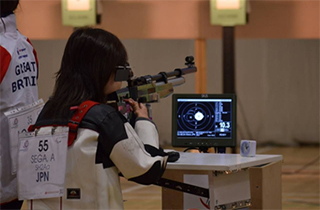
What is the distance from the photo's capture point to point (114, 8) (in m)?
7.41

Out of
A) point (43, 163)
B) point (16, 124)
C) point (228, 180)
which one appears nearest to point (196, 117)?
point (228, 180)

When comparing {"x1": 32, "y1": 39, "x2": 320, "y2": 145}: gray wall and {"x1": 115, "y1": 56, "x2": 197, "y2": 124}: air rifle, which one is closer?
{"x1": 115, "y1": 56, "x2": 197, "y2": 124}: air rifle

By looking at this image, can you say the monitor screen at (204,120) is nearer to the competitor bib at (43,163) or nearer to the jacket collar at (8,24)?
the jacket collar at (8,24)

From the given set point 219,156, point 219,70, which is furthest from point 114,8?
point 219,156

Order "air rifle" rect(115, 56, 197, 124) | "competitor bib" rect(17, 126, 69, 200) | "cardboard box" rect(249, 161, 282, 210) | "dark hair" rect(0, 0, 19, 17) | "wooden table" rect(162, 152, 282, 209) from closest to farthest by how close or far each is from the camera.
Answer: "competitor bib" rect(17, 126, 69, 200) → "air rifle" rect(115, 56, 197, 124) → "dark hair" rect(0, 0, 19, 17) → "wooden table" rect(162, 152, 282, 209) → "cardboard box" rect(249, 161, 282, 210)

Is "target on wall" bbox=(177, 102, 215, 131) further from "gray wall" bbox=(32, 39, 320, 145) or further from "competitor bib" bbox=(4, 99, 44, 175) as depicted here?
"gray wall" bbox=(32, 39, 320, 145)

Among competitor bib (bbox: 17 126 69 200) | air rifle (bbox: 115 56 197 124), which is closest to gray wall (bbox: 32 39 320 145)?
air rifle (bbox: 115 56 197 124)

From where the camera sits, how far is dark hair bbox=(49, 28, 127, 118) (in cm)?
195

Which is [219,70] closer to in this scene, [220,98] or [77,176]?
[220,98]

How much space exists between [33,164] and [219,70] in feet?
21.0

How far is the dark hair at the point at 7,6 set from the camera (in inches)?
83.3

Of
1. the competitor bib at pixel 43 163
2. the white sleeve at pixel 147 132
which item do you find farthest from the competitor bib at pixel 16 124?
the white sleeve at pixel 147 132

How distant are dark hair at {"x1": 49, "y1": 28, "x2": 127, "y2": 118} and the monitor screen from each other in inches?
53.6

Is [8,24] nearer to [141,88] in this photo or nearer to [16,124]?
[16,124]
